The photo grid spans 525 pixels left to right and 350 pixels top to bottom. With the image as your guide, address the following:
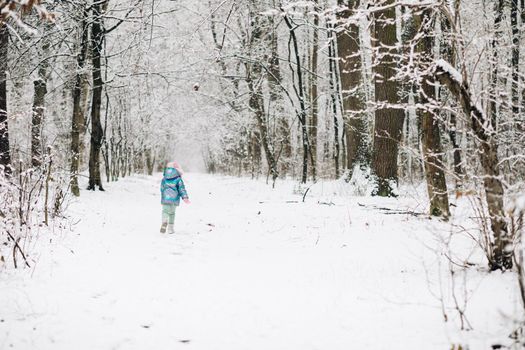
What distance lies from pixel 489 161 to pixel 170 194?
5.67 meters

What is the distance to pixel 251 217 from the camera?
9.25 metres

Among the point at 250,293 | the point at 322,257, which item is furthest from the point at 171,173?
the point at 250,293

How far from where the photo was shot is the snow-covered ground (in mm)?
3182

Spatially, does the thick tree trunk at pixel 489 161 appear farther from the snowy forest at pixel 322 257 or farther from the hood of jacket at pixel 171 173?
the hood of jacket at pixel 171 173

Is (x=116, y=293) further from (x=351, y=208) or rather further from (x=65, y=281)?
(x=351, y=208)

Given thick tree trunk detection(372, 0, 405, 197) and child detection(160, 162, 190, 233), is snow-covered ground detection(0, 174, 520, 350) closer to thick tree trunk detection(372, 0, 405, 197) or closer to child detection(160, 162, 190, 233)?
child detection(160, 162, 190, 233)

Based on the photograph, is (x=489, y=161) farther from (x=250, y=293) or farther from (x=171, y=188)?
(x=171, y=188)

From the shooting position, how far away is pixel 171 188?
7.85 metres

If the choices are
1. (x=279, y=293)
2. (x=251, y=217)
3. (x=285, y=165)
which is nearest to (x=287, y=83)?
(x=285, y=165)

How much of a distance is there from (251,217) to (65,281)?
5.29 metres

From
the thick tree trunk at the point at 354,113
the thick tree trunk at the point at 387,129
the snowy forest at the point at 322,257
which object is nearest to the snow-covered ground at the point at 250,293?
the snowy forest at the point at 322,257

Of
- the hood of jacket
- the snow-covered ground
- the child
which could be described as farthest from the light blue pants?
the hood of jacket

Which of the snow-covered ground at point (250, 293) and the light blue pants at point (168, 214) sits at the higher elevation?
the light blue pants at point (168, 214)

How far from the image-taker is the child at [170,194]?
763 cm
